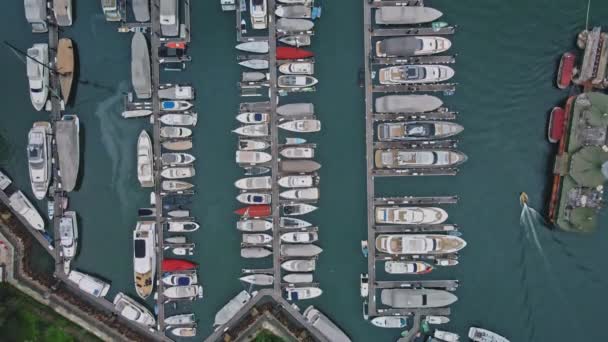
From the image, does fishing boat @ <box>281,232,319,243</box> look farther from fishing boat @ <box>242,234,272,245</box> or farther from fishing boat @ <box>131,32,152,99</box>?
fishing boat @ <box>131,32,152,99</box>

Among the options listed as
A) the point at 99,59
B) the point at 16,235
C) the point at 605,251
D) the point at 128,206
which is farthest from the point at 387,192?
the point at 16,235

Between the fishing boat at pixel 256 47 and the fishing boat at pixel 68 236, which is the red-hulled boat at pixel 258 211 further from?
the fishing boat at pixel 68 236

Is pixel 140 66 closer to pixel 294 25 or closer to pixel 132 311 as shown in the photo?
pixel 294 25

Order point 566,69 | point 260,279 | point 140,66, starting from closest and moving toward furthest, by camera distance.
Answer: point 566,69
point 140,66
point 260,279

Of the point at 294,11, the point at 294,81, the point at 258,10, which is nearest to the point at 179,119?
the point at 294,81

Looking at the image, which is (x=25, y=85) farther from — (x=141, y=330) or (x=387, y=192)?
(x=387, y=192)

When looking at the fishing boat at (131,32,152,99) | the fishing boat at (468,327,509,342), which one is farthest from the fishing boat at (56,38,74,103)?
the fishing boat at (468,327,509,342)

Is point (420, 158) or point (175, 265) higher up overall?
point (420, 158)
